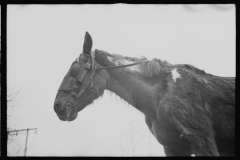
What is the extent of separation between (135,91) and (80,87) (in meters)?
0.98

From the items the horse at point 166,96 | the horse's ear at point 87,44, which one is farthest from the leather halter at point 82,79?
the horse's ear at point 87,44

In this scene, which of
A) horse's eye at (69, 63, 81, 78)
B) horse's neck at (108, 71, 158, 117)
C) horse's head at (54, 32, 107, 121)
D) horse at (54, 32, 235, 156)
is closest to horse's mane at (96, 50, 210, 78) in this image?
horse at (54, 32, 235, 156)

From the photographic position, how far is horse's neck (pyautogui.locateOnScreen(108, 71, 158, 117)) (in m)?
3.21

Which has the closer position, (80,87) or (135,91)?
(135,91)

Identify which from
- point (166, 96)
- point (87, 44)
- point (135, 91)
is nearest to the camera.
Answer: point (166, 96)

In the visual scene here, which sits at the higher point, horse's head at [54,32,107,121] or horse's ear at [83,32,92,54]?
horse's ear at [83,32,92,54]

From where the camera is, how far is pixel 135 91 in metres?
3.35

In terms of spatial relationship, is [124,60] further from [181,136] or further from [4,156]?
[4,156]

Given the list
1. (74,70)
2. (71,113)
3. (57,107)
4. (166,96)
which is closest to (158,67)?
(166,96)

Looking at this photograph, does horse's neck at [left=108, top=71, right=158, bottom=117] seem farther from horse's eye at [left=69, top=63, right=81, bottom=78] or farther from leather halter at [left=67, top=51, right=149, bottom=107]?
horse's eye at [left=69, top=63, right=81, bottom=78]

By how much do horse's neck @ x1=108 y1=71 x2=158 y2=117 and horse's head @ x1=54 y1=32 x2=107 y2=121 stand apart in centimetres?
23

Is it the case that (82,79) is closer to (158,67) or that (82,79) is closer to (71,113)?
(71,113)

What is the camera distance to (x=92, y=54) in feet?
12.1
